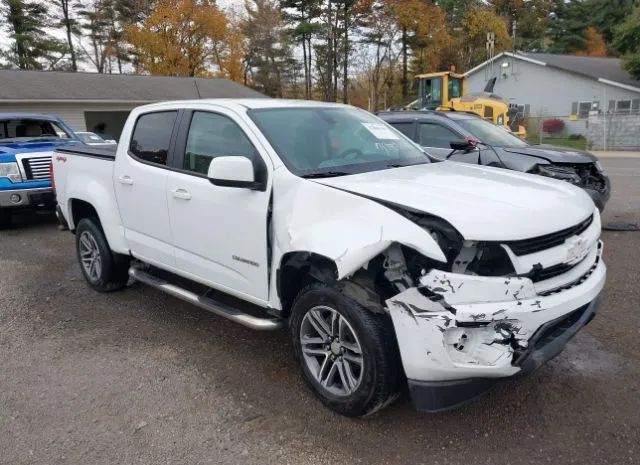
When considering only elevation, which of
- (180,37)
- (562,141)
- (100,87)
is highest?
(180,37)

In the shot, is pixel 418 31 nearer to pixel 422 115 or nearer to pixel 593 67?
pixel 593 67

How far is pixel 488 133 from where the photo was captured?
8.76m

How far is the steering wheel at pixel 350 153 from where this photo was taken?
3869mm

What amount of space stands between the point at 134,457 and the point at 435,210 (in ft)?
6.87

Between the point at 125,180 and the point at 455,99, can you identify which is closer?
the point at 125,180

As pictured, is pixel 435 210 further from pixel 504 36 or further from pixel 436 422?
pixel 504 36

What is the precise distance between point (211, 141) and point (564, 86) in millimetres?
34050

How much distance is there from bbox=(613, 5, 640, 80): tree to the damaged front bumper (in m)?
30.5

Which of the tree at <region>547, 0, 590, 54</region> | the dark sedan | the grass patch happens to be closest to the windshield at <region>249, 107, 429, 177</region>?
the dark sedan

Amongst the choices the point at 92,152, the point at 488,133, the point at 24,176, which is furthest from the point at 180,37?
the point at 92,152

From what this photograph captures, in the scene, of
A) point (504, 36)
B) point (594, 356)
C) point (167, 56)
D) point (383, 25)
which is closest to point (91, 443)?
point (594, 356)

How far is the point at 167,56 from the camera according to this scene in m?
37.2

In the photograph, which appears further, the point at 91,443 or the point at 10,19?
the point at 10,19

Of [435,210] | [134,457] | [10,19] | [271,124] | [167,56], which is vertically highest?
[10,19]
